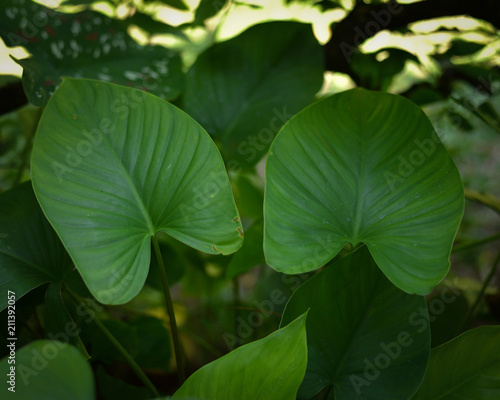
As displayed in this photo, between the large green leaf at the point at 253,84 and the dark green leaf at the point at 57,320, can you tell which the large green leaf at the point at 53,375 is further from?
the large green leaf at the point at 253,84

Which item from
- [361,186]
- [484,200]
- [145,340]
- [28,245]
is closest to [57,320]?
[28,245]

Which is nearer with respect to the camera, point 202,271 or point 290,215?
point 290,215

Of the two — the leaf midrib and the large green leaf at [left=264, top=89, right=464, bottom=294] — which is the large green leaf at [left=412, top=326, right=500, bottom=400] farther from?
the leaf midrib

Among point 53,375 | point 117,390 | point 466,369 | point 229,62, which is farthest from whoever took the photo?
point 229,62

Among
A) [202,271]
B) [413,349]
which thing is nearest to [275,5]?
[202,271]

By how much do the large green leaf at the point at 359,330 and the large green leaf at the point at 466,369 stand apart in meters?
0.04

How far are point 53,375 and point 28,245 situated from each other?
0.24m

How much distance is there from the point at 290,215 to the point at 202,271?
51 centimetres

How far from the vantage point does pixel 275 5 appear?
1.04 meters

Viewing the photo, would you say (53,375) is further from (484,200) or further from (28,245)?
(484,200)

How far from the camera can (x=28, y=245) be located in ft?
1.55

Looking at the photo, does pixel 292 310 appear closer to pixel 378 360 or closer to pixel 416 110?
pixel 378 360

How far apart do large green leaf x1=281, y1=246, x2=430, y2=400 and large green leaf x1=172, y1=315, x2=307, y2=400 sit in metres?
0.06

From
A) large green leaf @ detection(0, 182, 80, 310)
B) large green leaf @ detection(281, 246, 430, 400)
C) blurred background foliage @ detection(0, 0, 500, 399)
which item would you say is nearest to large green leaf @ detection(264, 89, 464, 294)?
large green leaf @ detection(281, 246, 430, 400)
